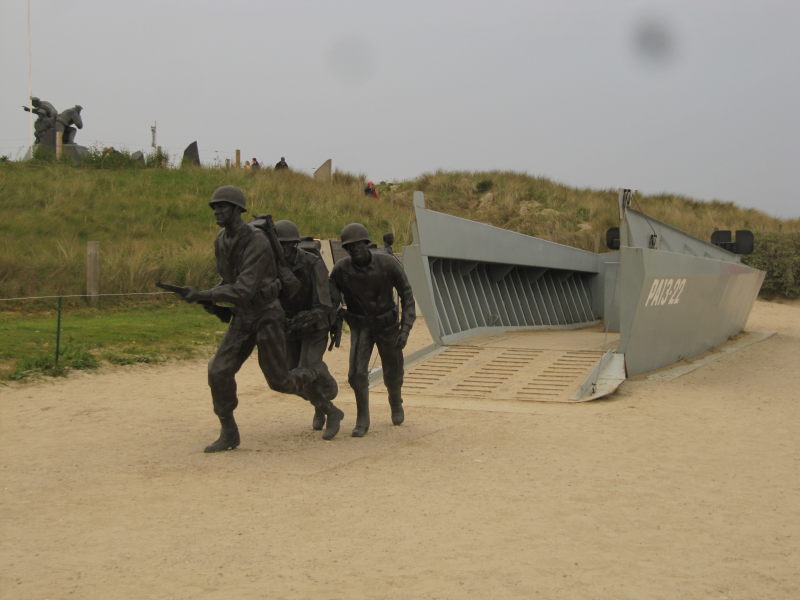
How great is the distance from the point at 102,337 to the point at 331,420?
24.2 feet

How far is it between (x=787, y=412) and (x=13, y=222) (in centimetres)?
2006

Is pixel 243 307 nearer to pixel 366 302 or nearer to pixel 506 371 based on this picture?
pixel 366 302

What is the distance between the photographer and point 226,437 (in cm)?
840

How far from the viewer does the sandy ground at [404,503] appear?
16.4 feet

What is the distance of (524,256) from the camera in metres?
18.9

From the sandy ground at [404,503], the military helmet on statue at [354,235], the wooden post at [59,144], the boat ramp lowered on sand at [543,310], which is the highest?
the wooden post at [59,144]

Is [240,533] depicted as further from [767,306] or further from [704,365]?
[767,306]

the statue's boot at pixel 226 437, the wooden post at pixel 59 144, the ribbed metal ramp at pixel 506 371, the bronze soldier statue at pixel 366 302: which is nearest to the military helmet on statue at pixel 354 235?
the bronze soldier statue at pixel 366 302

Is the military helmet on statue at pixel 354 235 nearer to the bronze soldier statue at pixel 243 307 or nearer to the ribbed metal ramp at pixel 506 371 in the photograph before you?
the bronze soldier statue at pixel 243 307

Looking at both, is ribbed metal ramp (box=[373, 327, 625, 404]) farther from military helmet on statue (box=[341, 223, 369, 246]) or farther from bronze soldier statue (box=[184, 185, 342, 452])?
bronze soldier statue (box=[184, 185, 342, 452])

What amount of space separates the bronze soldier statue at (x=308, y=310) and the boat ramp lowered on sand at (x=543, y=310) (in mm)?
3536

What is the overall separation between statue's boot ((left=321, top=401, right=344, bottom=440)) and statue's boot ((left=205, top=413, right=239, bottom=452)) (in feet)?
3.01

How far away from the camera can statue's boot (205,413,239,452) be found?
8.34 m

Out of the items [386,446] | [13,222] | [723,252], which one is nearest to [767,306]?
[723,252]
